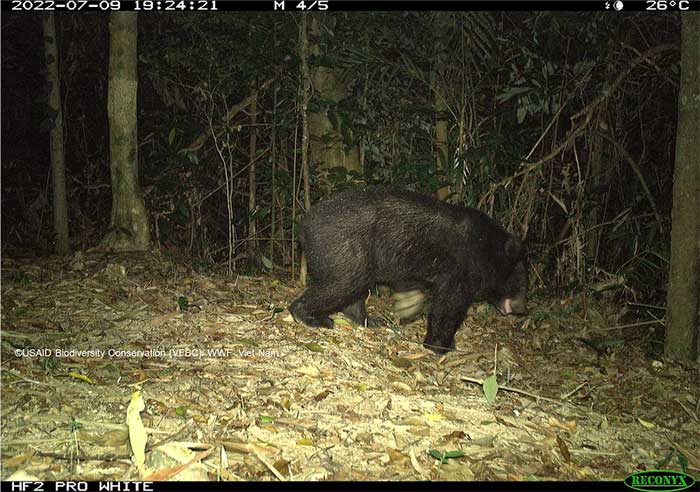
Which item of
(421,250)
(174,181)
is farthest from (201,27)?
(421,250)

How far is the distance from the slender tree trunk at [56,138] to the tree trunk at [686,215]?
627 cm

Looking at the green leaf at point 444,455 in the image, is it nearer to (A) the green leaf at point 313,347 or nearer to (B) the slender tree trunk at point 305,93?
(A) the green leaf at point 313,347

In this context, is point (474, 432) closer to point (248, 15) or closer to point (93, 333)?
point (93, 333)

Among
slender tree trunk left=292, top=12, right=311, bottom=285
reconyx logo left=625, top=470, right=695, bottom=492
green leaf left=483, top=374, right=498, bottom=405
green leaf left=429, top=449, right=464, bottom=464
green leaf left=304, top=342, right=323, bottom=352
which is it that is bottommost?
reconyx logo left=625, top=470, right=695, bottom=492

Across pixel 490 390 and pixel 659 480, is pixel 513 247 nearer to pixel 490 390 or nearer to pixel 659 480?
pixel 490 390

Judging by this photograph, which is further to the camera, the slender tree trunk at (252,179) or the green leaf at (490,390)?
the slender tree trunk at (252,179)

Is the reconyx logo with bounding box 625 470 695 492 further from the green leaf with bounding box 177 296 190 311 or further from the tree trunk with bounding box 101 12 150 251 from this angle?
the tree trunk with bounding box 101 12 150 251

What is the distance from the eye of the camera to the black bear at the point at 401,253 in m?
6.12

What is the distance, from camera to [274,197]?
27.0 ft

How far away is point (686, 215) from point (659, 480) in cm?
282

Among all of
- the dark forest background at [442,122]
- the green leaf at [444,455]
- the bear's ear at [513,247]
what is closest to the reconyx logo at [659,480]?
the green leaf at [444,455]

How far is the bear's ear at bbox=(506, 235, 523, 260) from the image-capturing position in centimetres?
673

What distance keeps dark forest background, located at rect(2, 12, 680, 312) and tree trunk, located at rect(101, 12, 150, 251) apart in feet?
1.62

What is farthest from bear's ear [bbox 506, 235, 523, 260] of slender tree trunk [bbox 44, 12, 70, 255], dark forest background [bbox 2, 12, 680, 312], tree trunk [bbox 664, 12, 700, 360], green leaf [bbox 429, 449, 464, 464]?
slender tree trunk [bbox 44, 12, 70, 255]
